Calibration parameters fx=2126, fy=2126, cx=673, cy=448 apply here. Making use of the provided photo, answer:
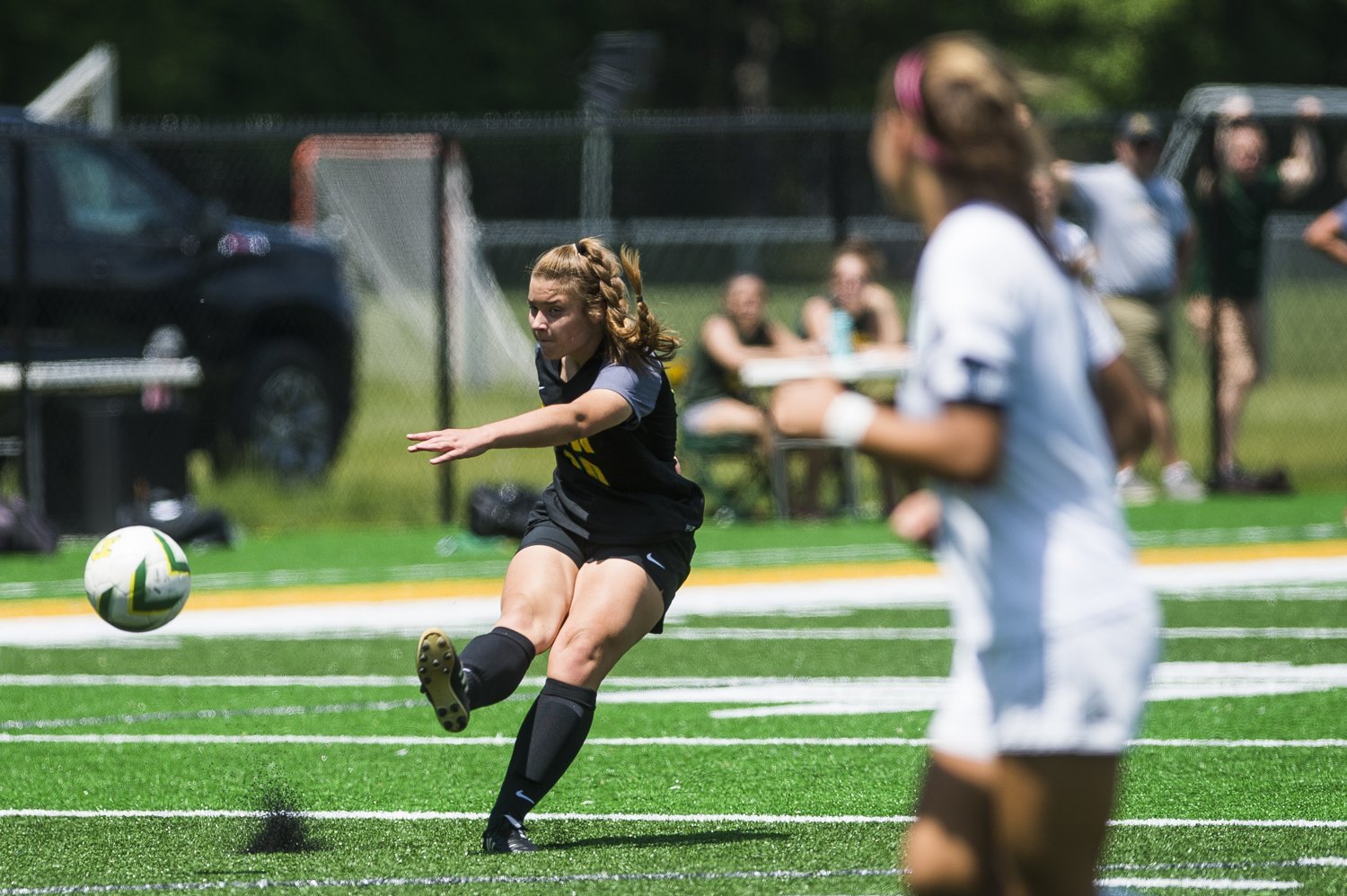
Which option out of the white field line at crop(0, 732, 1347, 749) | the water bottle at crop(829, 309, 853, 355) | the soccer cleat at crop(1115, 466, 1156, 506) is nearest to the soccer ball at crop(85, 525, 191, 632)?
the white field line at crop(0, 732, 1347, 749)

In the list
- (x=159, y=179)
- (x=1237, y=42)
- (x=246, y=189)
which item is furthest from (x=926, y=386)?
(x=1237, y=42)

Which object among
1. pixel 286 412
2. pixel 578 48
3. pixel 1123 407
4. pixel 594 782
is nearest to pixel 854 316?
pixel 286 412

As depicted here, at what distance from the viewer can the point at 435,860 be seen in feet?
18.0

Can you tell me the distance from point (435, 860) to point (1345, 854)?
2.30m

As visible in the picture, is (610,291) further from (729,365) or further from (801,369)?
(729,365)

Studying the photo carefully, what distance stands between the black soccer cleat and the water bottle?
9.07m

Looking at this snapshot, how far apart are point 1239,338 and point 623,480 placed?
11.4 metres

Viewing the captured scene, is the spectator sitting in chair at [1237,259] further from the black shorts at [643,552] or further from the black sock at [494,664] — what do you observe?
the black sock at [494,664]

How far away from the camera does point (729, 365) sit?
46.9 ft

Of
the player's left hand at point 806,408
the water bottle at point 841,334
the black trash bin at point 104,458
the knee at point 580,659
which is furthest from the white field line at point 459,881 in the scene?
the black trash bin at point 104,458

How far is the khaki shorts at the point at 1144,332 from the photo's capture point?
47.5 ft

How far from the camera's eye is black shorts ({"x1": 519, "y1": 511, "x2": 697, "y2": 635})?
5.84 metres

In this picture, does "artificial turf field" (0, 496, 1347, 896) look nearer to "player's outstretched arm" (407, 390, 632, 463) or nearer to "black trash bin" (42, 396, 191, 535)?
"player's outstretched arm" (407, 390, 632, 463)

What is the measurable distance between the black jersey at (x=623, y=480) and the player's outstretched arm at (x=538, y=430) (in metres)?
0.13
